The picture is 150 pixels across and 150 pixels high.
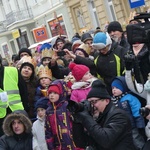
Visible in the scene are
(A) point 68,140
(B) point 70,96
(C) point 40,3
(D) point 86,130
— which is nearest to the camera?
(D) point 86,130

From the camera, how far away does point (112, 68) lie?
5.90m

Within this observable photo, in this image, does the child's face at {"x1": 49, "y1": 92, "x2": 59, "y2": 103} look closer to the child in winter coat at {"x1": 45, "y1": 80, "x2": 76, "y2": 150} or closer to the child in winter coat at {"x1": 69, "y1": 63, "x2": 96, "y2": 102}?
the child in winter coat at {"x1": 45, "y1": 80, "x2": 76, "y2": 150}

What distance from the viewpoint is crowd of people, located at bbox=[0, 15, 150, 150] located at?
3.93m

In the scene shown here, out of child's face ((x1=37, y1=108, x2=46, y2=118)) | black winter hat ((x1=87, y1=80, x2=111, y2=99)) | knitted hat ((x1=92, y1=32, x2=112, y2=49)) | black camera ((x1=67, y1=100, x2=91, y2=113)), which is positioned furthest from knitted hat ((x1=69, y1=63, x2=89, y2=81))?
black camera ((x1=67, y1=100, x2=91, y2=113))

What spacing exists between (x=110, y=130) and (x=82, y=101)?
0.41 metres

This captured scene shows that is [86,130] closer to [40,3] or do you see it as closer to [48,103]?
[48,103]

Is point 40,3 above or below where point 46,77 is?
above

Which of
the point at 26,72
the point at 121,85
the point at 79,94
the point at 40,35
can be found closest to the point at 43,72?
the point at 26,72

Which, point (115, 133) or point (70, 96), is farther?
point (70, 96)

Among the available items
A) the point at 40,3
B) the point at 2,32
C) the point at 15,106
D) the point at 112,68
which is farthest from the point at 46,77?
the point at 2,32

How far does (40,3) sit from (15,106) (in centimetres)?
2267

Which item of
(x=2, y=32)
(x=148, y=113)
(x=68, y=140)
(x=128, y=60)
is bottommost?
(x=68, y=140)

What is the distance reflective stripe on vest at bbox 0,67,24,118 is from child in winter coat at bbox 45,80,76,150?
0.84m

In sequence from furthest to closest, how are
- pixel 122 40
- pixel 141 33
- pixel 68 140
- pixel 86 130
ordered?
pixel 122 40
pixel 68 140
pixel 141 33
pixel 86 130
